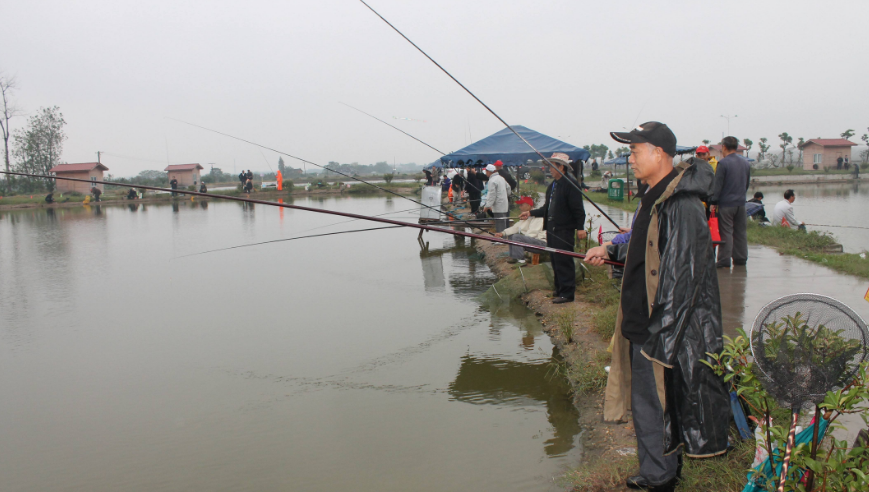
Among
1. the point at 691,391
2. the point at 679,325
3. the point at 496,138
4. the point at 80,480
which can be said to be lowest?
the point at 80,480

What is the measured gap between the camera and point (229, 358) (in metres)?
6.27

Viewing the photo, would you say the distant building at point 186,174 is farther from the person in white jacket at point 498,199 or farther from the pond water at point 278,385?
the person in white jacket at point 498,199

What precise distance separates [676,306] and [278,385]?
3.90 m

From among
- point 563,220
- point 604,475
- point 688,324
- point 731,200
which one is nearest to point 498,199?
point 731,200

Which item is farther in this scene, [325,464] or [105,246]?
[105,246]

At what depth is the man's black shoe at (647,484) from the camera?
9.20 ft

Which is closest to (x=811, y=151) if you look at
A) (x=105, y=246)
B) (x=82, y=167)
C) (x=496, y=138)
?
(x=496, y=138)

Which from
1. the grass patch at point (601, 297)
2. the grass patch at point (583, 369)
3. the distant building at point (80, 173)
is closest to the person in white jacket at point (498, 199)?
the grass patch at point (601, 297)

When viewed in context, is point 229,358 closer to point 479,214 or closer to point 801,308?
point 801,308

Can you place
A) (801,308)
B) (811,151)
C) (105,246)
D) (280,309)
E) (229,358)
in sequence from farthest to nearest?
(811,151), (105,246), (280,309), (229,358), (801,308)

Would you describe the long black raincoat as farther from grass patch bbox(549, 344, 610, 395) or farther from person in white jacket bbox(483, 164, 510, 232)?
person in white jacket bbox(483, 164, 510, 232)

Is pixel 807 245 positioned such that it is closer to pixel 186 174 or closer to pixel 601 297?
pixel 601 297

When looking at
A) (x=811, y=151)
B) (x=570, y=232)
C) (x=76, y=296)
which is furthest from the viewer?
(x=811, y=151)

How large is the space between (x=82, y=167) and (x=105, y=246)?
40542 mm
